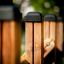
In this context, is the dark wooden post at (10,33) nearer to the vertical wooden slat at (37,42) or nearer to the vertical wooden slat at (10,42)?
the vertical wooden slat at (10,42)

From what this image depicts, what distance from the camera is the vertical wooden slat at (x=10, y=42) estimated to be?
1241 millimetres

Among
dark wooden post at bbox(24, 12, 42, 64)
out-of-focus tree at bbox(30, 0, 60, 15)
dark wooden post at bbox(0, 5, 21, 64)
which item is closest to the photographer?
dark wooden post at bbox(0, 5, 21, 64)

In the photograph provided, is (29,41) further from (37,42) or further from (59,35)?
(59,35)

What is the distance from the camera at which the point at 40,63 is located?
241cm

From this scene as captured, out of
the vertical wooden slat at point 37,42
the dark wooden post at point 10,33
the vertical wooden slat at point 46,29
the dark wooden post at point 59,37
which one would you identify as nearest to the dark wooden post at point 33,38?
the vertical wooden slat at point 37,42

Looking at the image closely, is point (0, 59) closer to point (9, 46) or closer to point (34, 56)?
point (9, 46)

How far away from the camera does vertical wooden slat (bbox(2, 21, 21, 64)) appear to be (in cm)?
124

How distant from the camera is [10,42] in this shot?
1.25 m

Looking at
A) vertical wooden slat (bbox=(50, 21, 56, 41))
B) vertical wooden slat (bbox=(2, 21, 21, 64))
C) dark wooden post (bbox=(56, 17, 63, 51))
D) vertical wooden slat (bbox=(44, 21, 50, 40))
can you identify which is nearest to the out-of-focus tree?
dark wooden post (bbox=(56, 17, 63, 51))

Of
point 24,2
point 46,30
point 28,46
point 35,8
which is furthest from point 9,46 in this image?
point 24,2

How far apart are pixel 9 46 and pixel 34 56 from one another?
3.72 feet

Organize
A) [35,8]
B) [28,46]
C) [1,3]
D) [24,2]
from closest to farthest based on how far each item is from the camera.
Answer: [1,3] → [28,46] → [35,8] → [24,2]

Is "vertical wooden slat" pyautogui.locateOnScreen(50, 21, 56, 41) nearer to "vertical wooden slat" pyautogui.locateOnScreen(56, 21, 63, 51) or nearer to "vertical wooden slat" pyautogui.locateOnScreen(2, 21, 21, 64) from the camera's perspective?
"vertical wooden slat" pyautogui.locateOnScreen(56, 21, 63, 51)

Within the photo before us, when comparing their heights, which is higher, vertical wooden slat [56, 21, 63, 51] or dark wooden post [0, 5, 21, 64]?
dark wooden post [0, 5, 21, 64]
